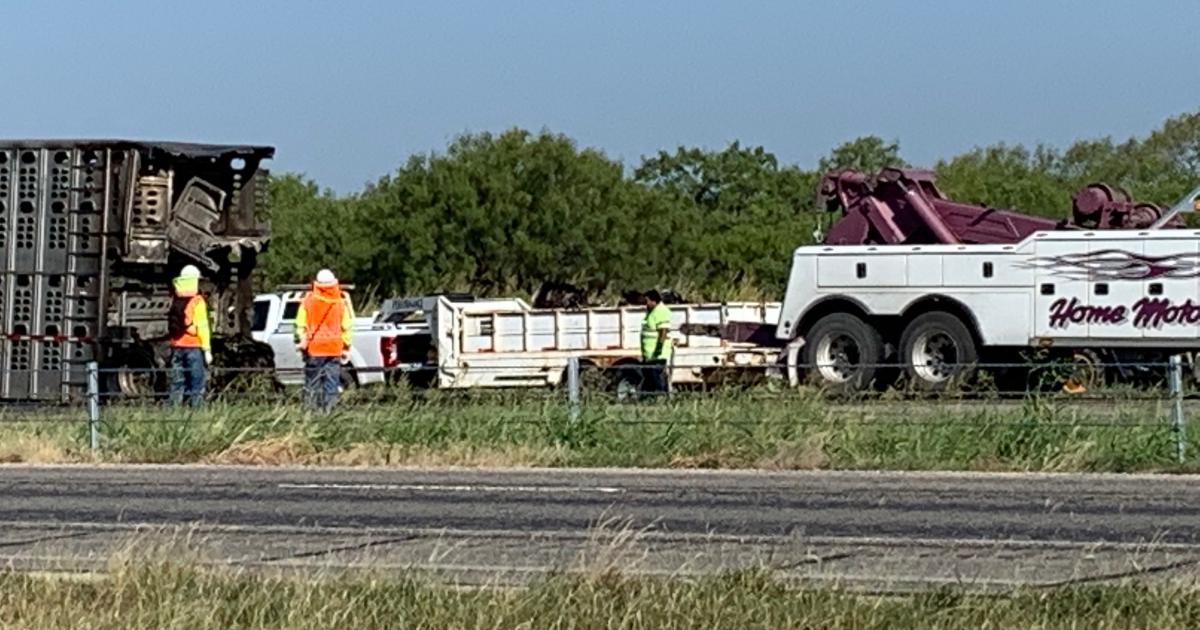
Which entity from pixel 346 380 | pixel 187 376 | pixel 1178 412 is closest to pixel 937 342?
pixel 346 380

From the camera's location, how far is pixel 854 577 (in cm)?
1109

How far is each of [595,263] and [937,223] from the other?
1135 inches

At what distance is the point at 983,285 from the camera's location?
A: 94.1 ft

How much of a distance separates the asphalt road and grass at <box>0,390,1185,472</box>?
75cm

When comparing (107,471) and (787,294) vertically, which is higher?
(787,294)

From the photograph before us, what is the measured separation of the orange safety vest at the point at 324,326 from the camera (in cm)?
2306

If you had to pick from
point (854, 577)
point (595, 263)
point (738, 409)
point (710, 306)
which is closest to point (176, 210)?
point (710, 306)

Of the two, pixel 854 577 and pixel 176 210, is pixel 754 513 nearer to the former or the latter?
pixel 854 577

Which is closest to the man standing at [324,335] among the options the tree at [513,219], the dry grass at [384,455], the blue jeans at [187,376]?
the blue jeans at [187,376]

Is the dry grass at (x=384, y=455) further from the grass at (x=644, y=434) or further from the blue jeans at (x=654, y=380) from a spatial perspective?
the blue jeans at (x=654, y=380)

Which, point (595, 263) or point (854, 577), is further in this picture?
point (595, 263)

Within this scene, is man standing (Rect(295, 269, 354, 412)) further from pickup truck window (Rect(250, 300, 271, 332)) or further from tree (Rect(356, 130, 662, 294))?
tree (Rect(356, 130, 662, 294))

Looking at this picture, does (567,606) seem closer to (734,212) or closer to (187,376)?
(187,376)

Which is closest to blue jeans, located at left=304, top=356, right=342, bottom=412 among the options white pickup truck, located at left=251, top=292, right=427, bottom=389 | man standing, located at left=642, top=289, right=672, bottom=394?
man standing, located at left=642, top=289, right=672, bottom=394
